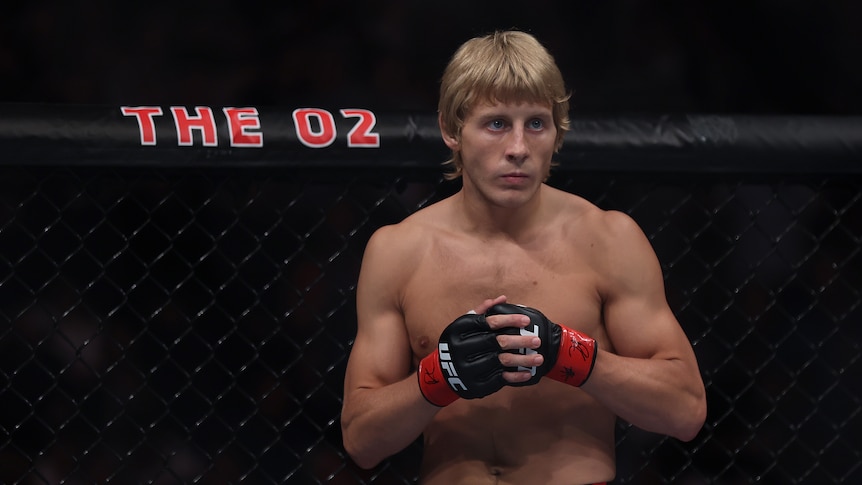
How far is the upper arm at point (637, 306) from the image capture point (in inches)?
62.6

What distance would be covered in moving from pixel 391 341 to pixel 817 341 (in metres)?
1.37

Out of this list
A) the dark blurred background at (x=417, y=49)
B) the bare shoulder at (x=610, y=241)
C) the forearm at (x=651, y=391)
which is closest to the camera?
the forearm at (x=651, y=391)

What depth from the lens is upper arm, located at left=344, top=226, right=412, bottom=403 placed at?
1646mm

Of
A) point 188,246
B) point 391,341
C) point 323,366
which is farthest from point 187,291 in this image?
point 391,341

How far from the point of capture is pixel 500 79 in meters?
1.54

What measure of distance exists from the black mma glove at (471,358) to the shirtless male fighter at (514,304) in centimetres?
3

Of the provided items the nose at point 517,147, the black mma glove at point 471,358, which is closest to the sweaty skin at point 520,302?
the nose at point 517,147

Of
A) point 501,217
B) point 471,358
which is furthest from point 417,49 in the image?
point 471,358

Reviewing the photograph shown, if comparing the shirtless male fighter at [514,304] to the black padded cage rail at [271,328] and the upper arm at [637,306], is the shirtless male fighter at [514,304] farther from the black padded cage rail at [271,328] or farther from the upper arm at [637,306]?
the black padded cage rail at [271,328]

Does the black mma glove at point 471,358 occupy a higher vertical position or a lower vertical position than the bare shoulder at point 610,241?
lower

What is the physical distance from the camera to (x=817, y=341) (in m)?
2.57

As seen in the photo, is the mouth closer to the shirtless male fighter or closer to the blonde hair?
the shirtless male fighter

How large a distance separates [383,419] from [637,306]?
1.39 ft

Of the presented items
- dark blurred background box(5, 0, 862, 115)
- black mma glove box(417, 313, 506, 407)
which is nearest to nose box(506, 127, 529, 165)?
black mma glove box(417, 313, 506, 407)
